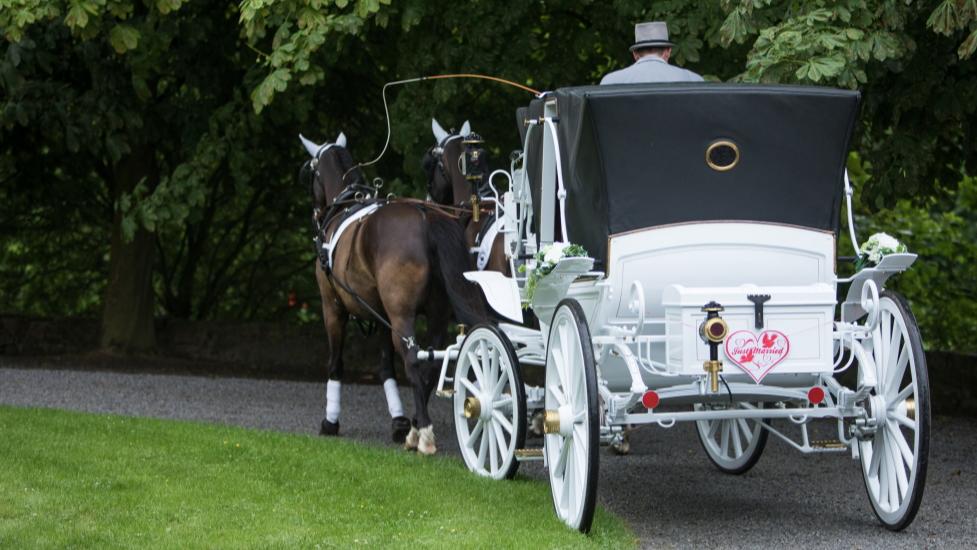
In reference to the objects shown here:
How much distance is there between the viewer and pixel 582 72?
12.9 meters

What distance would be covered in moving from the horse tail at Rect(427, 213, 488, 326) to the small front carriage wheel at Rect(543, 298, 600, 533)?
2.33 meters

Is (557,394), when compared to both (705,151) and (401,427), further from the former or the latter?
(401,427)

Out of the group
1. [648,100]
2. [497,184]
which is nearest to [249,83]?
[497,184]

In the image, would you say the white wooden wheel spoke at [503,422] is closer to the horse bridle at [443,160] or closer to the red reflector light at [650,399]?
the red reflector light at [650,399]

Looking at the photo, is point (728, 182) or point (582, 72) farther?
point (582, 72)

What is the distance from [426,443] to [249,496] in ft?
6.43

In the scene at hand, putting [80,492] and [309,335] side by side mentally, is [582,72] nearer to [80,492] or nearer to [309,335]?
[309,335]

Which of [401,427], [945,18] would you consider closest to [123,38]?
[401,427]

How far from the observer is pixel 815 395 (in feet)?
23.1

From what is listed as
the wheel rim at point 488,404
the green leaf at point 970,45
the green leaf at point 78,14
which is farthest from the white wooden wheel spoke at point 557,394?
the green leaf at point 78,14

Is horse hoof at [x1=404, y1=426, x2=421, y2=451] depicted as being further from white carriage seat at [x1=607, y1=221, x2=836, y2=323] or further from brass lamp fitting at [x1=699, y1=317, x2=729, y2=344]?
brass lamp fitting at [x1=699, y1=317, x2=729, y2=344]

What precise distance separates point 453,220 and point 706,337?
3.60m

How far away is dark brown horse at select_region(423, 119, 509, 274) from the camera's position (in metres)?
9.76

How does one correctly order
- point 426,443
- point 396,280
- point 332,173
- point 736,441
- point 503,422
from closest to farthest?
point 503,422
point 736,441
point 426,443
point 396,280
point 332,173
